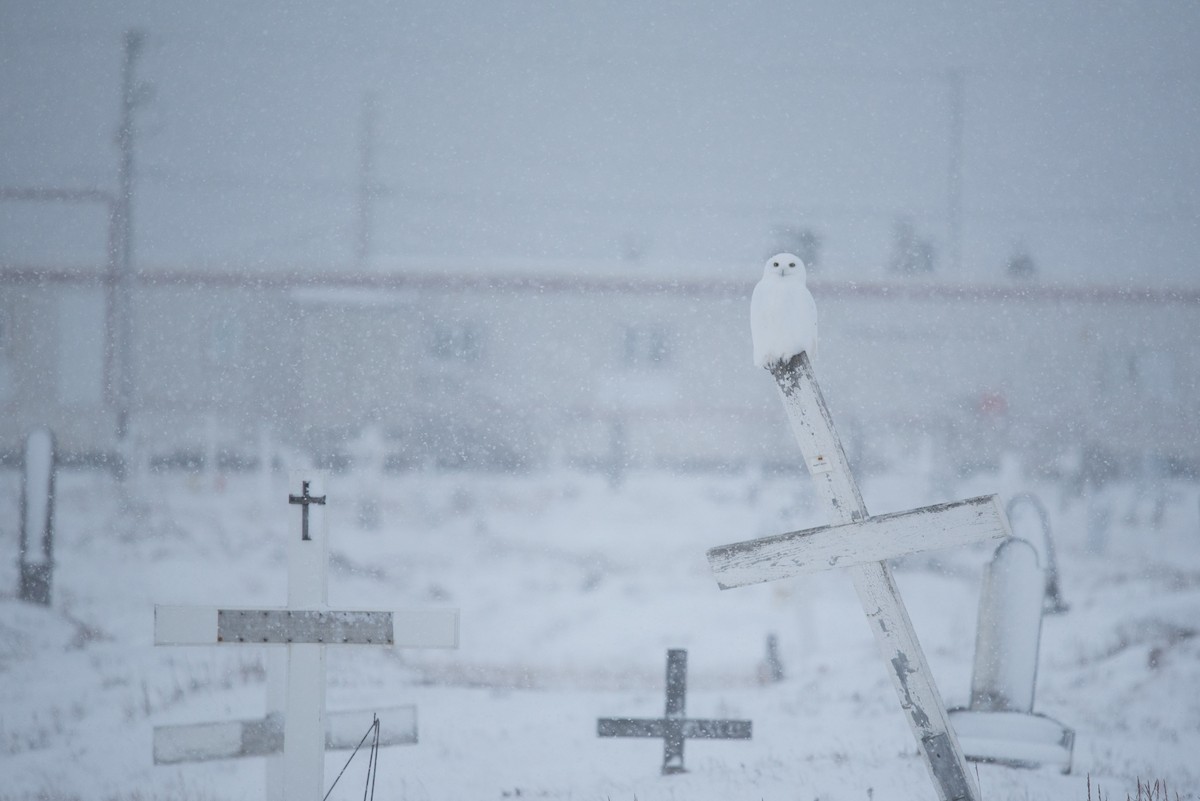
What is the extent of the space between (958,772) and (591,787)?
7.92 ft

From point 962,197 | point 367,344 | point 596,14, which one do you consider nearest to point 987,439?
point 962,197

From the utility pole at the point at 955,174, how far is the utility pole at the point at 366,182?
12.2m

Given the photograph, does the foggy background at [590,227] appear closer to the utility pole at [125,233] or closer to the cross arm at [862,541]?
the utility pole at [125,233]

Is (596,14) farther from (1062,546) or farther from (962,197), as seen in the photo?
(1062,546)

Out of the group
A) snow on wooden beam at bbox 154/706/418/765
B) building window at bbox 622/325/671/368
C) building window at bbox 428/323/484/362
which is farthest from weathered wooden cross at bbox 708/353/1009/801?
building window at bbox 428/323/484/362

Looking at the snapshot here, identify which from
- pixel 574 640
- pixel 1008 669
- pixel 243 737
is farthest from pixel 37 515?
pixel 1008 669

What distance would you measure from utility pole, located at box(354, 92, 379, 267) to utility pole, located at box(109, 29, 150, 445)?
4624mm

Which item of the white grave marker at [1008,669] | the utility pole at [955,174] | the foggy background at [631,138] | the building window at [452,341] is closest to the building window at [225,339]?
the foggy background at [631,138]

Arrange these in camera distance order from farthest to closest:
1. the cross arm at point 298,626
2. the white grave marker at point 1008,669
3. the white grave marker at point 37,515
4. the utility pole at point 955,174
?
the utility pole at point 955,174 < the white grave marker at point 37,515 < the white grave marker at point 1008,669 < the cross arm at point 298,626

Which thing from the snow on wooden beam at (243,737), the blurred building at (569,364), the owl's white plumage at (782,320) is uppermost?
the blurred building at (569,364)

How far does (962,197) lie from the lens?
2275cm

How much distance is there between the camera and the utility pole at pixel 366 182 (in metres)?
21.8

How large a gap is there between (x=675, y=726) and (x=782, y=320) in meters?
2.59

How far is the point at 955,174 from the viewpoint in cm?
2377
